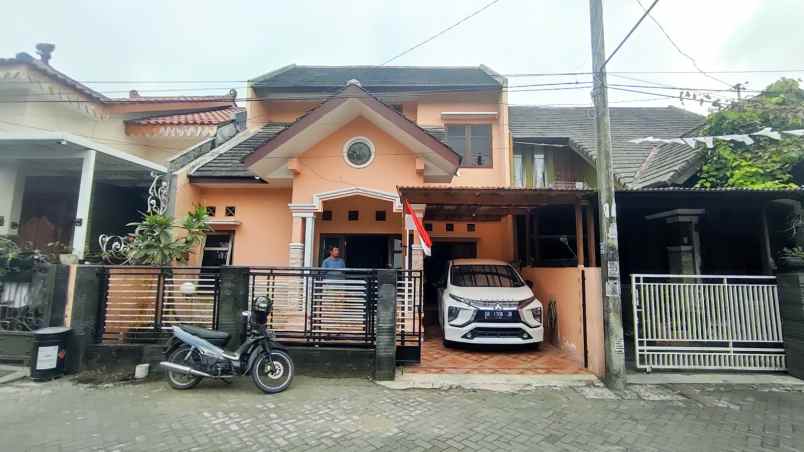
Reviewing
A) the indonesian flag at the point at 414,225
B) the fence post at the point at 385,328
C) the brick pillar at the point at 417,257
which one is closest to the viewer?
the fence post at the point at 385,328

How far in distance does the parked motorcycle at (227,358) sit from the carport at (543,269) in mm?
2034

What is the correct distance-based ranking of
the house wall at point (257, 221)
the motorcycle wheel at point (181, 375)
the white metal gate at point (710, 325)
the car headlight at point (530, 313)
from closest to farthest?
the motorcycle wheel at point (181, 375)
the white metal gate at point (710, 325)
the car headlight at point (530, 313)
the house wall at point (257, 221)

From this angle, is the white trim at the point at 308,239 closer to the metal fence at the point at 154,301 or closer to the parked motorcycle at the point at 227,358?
the metal fence at the point at 154,301

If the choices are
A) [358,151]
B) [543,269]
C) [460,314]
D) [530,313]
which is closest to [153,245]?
[358,151]

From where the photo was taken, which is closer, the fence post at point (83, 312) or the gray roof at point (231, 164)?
the fence post at point (83, 312)

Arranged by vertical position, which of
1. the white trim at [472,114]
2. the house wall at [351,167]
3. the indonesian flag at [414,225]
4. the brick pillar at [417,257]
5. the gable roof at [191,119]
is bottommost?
the brick pillar at [417,257]

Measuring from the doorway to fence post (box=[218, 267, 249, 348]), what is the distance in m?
3.78

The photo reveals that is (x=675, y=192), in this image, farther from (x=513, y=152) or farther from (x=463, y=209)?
(x=513, y=152)

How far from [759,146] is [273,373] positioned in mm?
10679

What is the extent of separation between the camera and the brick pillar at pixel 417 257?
7.49m

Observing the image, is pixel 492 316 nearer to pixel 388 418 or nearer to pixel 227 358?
pixel 388 418

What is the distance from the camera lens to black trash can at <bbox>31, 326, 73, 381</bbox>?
5.37m

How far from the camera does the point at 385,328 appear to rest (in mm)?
5559

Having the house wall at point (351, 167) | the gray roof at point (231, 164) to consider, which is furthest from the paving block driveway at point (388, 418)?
the gray roof at point (231, 164)
